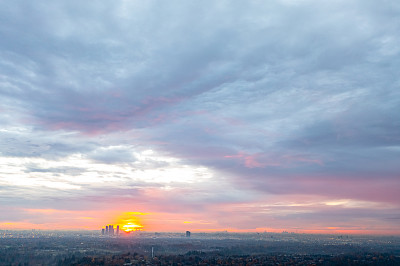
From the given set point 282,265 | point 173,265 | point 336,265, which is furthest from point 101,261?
point 336,265

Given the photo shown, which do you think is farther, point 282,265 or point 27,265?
point 27,265

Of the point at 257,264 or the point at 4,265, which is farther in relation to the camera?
the point at 4,265

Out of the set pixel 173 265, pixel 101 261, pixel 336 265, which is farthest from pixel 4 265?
pixel 336 265

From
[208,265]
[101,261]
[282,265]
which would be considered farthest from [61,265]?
[282,265]

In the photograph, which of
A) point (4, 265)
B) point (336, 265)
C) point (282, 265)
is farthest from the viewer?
point (4, 265)

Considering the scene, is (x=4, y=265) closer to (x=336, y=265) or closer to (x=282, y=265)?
(x=282, y=265)

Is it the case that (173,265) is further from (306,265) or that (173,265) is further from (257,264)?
(306,265)

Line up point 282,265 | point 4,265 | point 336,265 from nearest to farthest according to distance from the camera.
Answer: point 282,265 < point 336,265 < point 4,265
